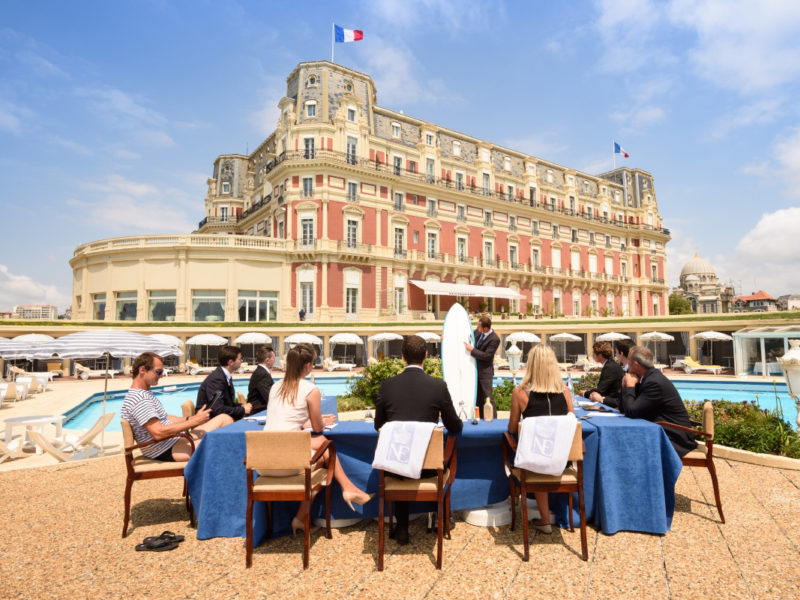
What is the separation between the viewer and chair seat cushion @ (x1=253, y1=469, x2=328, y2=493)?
3.55 m

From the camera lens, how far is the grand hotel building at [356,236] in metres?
26.2

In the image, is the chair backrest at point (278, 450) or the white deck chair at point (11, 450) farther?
the white deck chair at point (11, 450)

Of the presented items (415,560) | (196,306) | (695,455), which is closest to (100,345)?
(415,560)

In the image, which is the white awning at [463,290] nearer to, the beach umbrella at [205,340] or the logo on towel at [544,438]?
the beach umbrella at [205,340]

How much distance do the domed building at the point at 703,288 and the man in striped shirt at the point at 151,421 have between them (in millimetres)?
88006

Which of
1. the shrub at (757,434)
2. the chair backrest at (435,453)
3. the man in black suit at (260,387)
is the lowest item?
the shrub at (757,434)

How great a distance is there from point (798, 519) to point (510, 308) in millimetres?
30504

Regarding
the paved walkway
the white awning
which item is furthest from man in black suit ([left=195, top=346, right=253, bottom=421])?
the white awning

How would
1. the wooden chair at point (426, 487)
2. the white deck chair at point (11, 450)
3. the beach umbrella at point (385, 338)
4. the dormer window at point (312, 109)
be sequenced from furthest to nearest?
1. the dormer window at point (312, 109)
2. the beach umbrella at point (385, 338)
3. the white deck chair at point (11, 450)
4. the wooden chair at point (426, 487)

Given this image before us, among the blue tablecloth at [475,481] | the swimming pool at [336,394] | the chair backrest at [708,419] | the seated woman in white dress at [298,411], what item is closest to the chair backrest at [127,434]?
the blue tablecloth at [475,481]

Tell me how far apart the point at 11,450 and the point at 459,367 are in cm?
696

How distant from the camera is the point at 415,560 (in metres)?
3.52

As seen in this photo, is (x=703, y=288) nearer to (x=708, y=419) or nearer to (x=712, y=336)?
(x=712, y=336)

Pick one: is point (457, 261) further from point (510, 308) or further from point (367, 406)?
point (367, 406)
